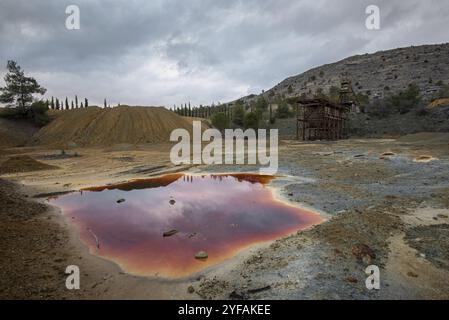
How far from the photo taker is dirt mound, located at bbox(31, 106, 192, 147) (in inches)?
1318

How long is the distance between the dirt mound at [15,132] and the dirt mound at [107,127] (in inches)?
45.7

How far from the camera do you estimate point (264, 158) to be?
19.1m

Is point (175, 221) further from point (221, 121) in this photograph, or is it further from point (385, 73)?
point (385, 73)

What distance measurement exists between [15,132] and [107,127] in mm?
10486

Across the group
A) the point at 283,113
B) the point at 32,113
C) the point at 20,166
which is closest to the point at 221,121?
the point at 283,113

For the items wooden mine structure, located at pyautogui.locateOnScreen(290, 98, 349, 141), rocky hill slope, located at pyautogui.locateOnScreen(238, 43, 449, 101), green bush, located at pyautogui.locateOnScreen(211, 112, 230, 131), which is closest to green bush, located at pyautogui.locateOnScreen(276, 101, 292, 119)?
green bush, located at pyautogui.locateOnScreen(211, 112, 230, 131)

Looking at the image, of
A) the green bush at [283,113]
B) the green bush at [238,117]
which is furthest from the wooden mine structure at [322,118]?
the green bush at [238,117]

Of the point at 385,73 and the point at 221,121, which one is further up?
the point at 385,73

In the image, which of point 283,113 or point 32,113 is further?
point 283,113

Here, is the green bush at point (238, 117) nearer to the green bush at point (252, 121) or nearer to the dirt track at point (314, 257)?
the green bush at point (252, 121)

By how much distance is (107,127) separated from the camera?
118 ft
